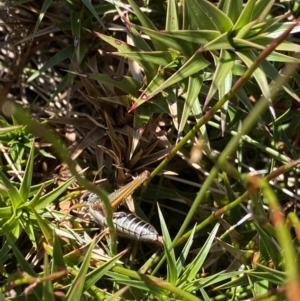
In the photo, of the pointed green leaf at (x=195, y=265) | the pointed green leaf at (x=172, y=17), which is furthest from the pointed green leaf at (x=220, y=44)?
the pointed green leaf at (x=195, y=265)

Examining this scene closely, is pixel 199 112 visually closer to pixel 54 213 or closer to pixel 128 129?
pixel 128 129

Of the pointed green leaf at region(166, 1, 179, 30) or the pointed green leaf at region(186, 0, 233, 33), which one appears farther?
the pointed green leaf at region(166, 1, 179, 30)

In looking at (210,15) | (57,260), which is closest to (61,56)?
(210,15)

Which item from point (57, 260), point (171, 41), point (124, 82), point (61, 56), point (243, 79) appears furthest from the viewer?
point (61, 56)

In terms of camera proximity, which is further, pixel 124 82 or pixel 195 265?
pixel 124 82

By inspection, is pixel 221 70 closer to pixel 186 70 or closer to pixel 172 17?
pixel 186 70

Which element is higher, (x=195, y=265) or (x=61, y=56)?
(x=61, y=56)

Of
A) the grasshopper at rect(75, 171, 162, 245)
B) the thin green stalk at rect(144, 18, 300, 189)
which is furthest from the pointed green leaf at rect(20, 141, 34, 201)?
the thin green stalk at rect(144, 18, 300, 189)

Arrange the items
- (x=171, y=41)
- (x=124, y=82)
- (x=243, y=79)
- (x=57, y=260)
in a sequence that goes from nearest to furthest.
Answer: (x=243, y=79), (x=57, y=260), (x=171, y=41), (x=124, y=82)

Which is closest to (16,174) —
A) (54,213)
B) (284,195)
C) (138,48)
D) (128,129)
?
(54,213)

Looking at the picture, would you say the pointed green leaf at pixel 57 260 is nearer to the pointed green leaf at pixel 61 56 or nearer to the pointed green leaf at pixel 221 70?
the pointed green leaf at pixel 221 70

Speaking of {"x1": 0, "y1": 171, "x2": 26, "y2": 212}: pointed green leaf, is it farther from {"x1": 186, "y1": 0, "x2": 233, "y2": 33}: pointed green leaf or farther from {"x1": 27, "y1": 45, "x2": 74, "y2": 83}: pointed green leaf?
{"x1": 186, "y1": 0, "x2": 233, "y2": 33}: pointed green leaf

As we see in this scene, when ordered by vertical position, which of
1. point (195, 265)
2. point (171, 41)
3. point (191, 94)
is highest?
point (171, 41)
